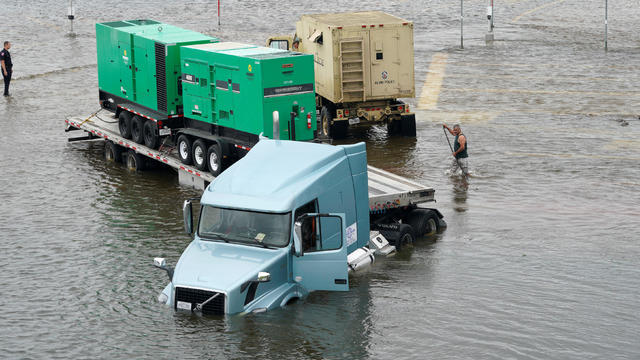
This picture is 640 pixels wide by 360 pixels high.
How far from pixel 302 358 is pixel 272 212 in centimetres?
246

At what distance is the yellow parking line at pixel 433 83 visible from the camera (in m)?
33.3

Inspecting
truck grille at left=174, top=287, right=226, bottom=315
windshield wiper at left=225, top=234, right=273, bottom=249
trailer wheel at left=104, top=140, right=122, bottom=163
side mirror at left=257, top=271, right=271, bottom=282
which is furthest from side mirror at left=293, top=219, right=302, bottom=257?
trailer wheel at left=104, top=140, right=122, bottom=163

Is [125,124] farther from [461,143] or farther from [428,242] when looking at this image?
[428,242]

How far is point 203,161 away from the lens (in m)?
22.7

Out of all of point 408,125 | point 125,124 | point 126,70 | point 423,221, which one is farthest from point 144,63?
point 423,221

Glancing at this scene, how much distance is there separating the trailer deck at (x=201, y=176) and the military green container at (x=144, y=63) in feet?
3.10

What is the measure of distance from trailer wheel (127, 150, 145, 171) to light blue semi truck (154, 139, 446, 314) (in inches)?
371

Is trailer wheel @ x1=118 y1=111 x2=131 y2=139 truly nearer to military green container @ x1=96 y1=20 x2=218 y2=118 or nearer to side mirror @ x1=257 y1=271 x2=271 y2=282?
military green container @ x1=96 y1=20 x2=218 y2=118

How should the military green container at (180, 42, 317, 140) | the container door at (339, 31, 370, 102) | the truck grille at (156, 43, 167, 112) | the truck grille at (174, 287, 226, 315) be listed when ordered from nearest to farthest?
the truck grille at (174, 287, 226, 315) < the military green container at (180, 42, 317, 140) < the truck grille at (156, 43, 167, 112) < the container door at (339, 31, 370, 102)

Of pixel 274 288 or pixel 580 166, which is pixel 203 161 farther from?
pixel 580 166

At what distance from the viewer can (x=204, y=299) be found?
14.2 m

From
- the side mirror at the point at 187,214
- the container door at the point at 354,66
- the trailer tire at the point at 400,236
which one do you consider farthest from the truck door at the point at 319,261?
the container door at the point at 354,66

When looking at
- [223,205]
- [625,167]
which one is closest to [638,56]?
[625,167]

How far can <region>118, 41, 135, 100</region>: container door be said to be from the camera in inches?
995
